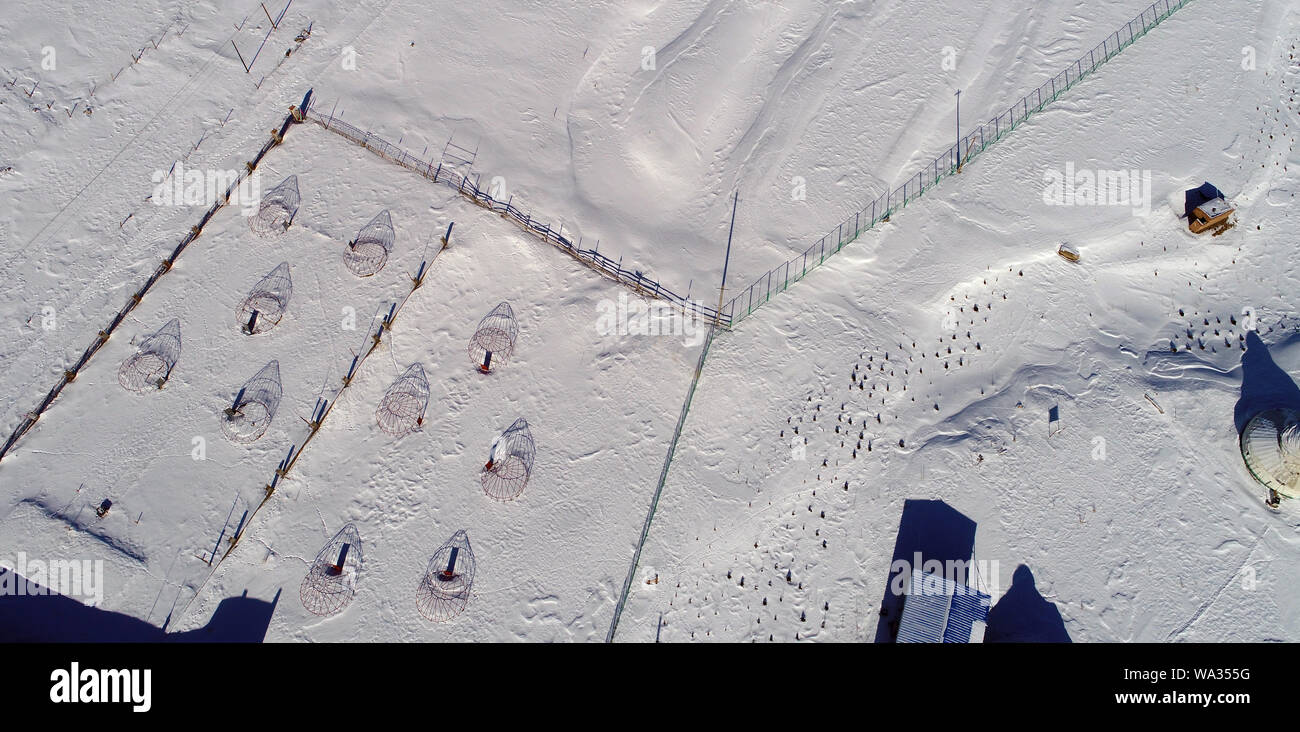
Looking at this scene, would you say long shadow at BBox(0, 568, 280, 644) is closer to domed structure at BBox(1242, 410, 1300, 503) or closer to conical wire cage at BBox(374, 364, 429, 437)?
conical wire cage at BBox(374, 364, 429, 437)

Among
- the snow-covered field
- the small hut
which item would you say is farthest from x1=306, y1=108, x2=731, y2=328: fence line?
the small hut

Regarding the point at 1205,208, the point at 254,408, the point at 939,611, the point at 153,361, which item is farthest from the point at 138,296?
Result: the point at 1205,208

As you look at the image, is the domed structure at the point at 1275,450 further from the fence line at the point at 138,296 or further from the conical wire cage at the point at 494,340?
the fence line at the point at 138,296

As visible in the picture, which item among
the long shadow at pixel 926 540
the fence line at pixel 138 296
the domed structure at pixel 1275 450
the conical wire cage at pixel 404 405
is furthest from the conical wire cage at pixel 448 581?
the domed structure at pixel 1275 450

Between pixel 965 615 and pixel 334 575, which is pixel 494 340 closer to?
pixel 334 575

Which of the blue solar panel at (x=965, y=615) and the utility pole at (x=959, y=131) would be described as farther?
the utility pole at (x=959, y=131)
